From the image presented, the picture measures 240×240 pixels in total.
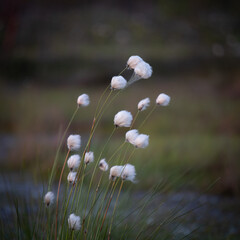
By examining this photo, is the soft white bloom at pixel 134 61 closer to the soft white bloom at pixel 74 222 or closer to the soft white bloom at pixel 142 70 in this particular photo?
the soft white bloom at pixel 142 70

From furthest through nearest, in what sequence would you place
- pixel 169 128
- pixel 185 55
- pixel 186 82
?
pixel 185 55 → pixel 186 82 → pixel 169 128

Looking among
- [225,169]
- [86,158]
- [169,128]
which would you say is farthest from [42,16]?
[86,158]

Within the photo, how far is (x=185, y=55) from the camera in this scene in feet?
28.1

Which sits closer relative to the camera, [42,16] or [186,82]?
[186,82]

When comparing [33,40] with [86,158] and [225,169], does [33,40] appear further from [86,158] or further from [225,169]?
[86,158]

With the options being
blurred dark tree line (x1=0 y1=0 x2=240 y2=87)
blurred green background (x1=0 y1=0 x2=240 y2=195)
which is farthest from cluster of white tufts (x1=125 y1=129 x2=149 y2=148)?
blurred dark tree line (x1=0 y1=0 x2=240 y2=87)

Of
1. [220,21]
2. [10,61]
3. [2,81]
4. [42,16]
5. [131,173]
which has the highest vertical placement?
[42,16]

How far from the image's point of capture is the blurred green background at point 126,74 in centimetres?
472

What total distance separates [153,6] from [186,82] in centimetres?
266

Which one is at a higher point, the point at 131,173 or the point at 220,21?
the point at 220,21

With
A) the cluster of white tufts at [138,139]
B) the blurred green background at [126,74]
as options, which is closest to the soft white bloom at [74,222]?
the cluster of white tufts at [138,139]

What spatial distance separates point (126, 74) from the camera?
7824 millimetres

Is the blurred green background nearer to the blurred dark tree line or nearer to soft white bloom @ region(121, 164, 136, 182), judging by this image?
the blurred dark tree line

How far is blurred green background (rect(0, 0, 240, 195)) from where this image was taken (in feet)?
15.5
